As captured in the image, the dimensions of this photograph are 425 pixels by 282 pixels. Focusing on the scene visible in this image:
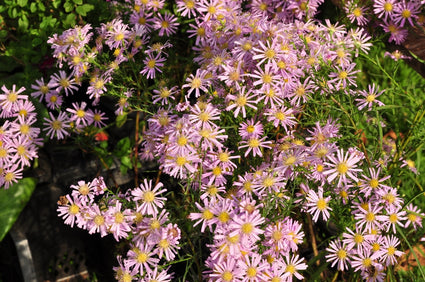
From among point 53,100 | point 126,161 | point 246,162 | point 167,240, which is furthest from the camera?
point 126,161

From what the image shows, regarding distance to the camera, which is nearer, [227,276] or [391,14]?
[227,276]

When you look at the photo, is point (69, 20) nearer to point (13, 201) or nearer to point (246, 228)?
point (13, 201)

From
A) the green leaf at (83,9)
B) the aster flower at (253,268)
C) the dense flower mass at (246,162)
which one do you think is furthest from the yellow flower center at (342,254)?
the green leaf at (83,9)

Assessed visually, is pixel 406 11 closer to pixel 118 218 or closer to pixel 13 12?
pixel 118 218

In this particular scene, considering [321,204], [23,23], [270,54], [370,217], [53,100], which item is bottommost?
[370,217]

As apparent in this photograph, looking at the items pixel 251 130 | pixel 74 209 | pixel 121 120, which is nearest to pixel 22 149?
pixel 74 209

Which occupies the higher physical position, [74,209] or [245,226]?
[74,209]

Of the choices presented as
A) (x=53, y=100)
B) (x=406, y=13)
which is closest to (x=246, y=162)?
(x=53, y=100)

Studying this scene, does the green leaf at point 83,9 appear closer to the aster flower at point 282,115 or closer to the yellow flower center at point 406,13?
the aster flower at point 282,115

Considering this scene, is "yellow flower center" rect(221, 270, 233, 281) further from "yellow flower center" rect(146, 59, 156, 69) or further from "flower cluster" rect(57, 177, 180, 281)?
"yellow flower center" rect(146, 59, 156, 69)

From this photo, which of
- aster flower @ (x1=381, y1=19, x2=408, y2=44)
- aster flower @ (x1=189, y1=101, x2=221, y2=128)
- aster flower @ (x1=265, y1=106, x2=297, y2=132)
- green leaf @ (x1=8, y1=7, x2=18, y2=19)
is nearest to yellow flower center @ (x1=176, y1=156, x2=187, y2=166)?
aster flower @ (x1=189, y1=101, x2=221, y2=128)

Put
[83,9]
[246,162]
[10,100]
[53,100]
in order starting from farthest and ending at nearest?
1. [83,9]
2. [53,100]
3. [10,100]
4. [246,162]
